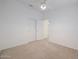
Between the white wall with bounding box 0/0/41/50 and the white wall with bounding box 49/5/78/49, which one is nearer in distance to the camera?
the white wall with bounding box 49/5/78/49

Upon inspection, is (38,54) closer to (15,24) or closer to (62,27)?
(62,27)

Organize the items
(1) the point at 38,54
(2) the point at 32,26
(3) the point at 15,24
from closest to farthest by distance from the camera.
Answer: (1) the point at 38,54 → (3) the point at 15,24 → (2) the point at 32,26

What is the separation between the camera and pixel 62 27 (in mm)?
3090

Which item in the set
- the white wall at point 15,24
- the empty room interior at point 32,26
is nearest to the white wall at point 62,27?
the empty room interior at point 32,26

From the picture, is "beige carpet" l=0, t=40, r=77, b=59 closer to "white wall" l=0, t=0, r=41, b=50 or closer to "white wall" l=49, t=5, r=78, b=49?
"white wall" l=49, t=5, r=78, b=49

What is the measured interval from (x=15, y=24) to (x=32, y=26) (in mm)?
877

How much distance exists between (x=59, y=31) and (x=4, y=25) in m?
2.05

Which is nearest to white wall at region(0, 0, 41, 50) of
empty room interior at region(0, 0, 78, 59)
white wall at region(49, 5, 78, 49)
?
empty room interior at region(0, 0, 78, 59)

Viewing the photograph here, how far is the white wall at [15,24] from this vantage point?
114 inches

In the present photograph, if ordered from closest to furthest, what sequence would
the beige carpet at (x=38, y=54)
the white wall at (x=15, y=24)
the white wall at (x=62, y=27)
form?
the beige carpet at (x=38, y=54) < the white wall at (x=62, y=27) < the white wall at (x=15, y=24)

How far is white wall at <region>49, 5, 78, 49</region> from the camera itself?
264 centimetres

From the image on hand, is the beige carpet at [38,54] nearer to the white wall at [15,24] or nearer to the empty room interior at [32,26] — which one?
the empty room interior at [32,26]

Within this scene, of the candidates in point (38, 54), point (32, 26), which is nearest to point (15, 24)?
point (32, 26)

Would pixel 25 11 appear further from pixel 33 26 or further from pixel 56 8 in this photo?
pixel 56 8
